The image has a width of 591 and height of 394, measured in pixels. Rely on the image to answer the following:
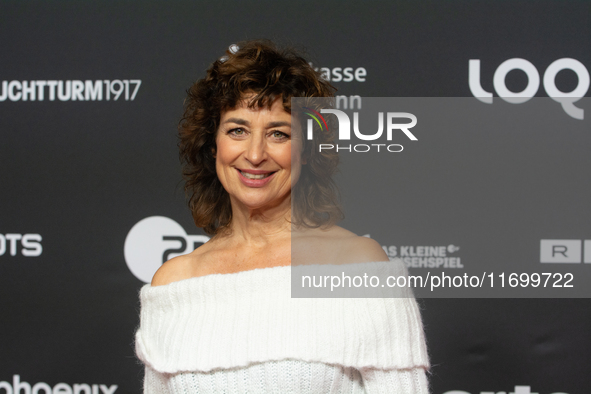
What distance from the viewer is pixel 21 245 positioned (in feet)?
7.48

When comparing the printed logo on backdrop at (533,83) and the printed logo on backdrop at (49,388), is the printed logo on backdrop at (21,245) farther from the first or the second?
the printed logo on backdrop at (533,83)

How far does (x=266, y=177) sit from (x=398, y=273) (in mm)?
422

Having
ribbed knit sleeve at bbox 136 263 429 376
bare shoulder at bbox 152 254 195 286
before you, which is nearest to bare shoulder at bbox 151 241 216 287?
bare shoulder at bbox 152 254 195 286

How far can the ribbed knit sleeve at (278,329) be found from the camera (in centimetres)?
117

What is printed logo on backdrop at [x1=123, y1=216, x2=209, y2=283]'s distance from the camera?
2.24 m

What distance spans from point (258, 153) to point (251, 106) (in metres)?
0.13

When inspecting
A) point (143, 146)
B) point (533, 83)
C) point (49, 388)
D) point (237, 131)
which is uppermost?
point (533, 83)

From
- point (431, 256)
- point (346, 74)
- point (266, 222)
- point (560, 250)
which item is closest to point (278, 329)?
point (266, 222)

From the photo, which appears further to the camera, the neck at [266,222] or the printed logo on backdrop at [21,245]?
the printed logo on backdrop at [21,245]

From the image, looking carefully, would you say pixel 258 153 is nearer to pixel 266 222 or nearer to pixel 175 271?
pixel 266 222

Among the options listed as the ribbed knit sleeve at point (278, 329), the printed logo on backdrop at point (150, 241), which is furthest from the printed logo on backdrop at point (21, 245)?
the ribbed knit sleeve at point (278, 329)

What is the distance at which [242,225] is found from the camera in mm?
1452

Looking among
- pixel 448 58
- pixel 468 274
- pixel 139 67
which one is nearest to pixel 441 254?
pixel 468 274

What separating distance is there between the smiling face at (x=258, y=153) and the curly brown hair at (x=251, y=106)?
3 cm
